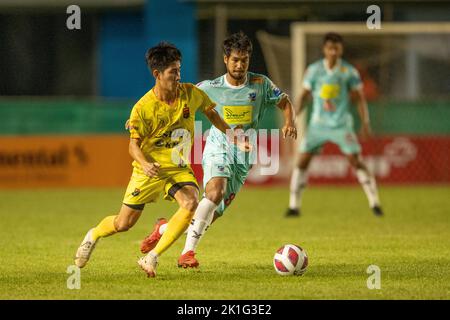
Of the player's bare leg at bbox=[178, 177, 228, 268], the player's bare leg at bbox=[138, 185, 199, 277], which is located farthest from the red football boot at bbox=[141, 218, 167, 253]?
the player's bare leg at bbox=[138, 185, 199, 277]

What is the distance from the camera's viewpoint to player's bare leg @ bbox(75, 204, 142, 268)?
7.70 metres

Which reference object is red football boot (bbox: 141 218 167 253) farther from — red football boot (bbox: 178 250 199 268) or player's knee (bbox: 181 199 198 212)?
player's knee (bbox: 181 199 198 212)

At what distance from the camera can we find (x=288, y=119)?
853cm

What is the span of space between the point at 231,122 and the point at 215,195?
2.52 ft

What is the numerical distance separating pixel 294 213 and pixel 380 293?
240 inches

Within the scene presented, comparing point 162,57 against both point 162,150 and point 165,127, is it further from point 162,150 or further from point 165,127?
point 162,150

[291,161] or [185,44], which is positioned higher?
[185,44]

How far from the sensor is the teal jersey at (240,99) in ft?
28.5

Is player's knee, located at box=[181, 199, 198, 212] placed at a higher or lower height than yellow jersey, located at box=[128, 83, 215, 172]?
lower

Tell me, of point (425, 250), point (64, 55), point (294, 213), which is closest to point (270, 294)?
point (425, 250)

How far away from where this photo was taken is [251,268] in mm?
8180

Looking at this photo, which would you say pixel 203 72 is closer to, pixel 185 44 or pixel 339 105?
pixel 185 44

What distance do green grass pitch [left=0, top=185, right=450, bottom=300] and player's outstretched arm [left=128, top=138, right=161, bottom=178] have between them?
0.81m

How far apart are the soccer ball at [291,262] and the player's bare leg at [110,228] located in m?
1.14
